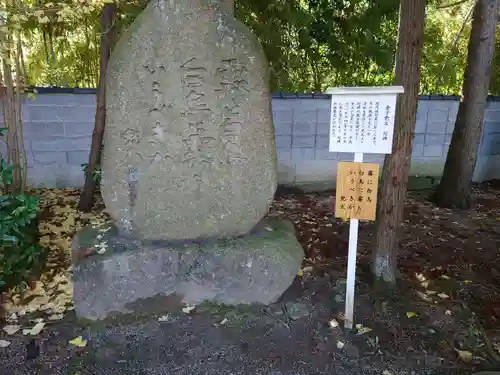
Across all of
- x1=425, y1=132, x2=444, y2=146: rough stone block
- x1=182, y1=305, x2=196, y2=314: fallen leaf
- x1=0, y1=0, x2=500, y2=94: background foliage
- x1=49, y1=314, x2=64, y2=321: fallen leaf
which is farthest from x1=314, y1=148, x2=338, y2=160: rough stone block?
x1=49, y1=314, x2=64, y2=321: fallen leaf

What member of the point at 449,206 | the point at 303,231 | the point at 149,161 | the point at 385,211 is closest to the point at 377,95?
the point at 385,211

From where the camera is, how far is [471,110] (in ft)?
16.7

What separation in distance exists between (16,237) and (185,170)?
1.24 m

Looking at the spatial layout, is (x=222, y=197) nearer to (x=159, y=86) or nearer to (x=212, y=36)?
(x=159, y=86)

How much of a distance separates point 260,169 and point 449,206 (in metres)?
3.39

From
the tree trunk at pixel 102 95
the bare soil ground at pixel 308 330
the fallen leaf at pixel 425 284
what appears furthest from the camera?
the tree trunk at pixel 102 95

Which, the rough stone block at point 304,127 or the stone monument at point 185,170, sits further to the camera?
the rough stone block at point 304,127

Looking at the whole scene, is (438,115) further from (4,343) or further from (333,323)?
(4,343)

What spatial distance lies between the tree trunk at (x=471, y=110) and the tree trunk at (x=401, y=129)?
8.26ft

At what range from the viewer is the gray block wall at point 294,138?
5.29m

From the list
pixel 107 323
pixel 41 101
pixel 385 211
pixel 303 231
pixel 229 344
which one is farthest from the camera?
pixel 41 101

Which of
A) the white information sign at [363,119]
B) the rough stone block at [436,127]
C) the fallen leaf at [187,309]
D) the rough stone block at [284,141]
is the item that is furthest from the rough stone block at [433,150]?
the fallen leaf at [187,309]

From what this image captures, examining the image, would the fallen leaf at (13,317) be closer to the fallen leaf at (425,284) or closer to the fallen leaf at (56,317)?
the fallen leaf at (56,317)

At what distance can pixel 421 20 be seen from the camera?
9.64ft
